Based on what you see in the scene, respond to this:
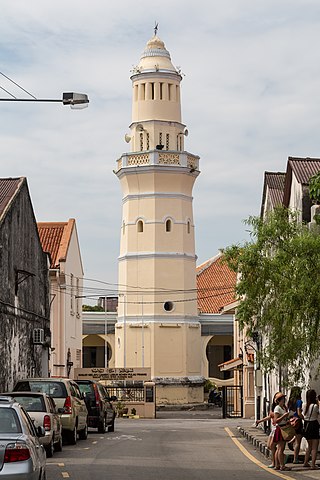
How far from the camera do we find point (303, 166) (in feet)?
106

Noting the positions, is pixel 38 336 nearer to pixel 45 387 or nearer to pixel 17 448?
pixel 45 387

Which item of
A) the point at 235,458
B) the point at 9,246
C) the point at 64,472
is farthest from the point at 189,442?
the point at 64,472

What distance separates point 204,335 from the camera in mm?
79812

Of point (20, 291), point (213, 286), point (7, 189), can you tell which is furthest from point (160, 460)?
Answer: point (213, 286)

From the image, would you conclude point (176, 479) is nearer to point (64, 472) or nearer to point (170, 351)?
point (64, 472)

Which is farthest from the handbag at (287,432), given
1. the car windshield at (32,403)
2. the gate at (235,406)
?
the gate at (235,406)

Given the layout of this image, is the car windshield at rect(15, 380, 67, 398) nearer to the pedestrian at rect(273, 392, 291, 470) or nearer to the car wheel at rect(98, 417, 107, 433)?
the pedestrian at rect(273, 392, 291, 470)

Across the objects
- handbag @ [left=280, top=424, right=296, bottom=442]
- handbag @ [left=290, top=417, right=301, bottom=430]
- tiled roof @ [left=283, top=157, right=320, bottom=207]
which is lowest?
handbag @ [left=280, top=424, right=296, bottom=442]

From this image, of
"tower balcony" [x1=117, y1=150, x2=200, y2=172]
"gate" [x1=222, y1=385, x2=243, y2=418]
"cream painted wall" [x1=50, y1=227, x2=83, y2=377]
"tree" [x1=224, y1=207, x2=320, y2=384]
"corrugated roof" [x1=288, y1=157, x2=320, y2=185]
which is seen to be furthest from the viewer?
"tower balcony" [x1=117, y1=150, x2=200, y2=172]

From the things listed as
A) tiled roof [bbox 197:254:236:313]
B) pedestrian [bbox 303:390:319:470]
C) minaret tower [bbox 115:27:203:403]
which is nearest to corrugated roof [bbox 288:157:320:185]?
pedestrian [bbox 303:390:319:470]

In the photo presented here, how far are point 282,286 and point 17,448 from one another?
35.8 feet

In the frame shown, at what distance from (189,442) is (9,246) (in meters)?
8.77

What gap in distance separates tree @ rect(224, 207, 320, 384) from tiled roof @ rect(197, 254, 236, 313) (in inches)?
2308

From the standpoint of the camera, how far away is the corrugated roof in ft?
103
